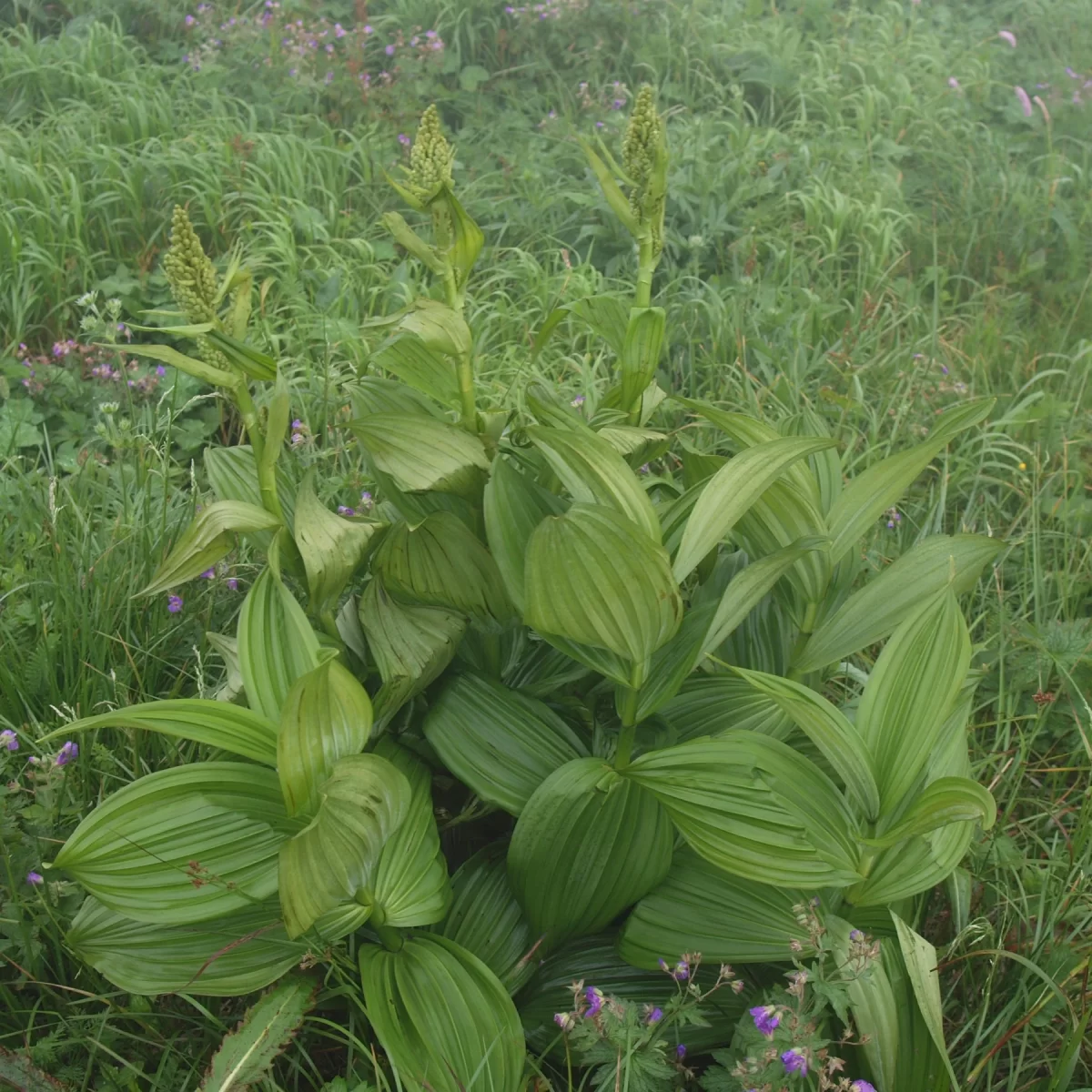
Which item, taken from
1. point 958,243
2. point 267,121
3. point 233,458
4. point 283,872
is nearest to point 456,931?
point 283,872

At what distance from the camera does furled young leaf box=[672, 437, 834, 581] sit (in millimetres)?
1293

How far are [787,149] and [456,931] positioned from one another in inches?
140

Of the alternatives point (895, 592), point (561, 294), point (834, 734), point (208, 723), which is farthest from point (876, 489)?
point (561, 294)

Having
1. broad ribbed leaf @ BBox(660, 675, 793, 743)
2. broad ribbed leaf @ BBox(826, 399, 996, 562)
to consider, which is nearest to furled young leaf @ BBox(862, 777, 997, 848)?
broad ribbed leaf @ BBox(660, 675, 793, 743)

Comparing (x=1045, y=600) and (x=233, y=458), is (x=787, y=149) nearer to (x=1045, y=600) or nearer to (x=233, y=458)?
(x=1045, y=600)

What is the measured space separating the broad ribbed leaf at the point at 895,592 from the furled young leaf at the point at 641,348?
0.45 meters

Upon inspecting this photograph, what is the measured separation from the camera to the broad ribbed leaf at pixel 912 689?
49.7 inches

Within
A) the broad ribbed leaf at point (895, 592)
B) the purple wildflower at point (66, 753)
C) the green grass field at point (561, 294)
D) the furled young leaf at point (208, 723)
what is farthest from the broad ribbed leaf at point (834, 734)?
the purple wildflower at point (66, 753)

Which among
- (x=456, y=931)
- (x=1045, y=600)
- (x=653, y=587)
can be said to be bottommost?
(x=1045, y=600)

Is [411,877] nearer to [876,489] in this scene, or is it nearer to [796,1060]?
[796,1060]

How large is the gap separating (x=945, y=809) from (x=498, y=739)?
0.58m

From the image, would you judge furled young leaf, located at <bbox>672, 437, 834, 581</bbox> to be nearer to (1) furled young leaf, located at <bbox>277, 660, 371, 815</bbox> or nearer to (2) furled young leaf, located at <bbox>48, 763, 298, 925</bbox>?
(1) furled young leaf, located at <bbox>277, 660, 371, 815</bbox>

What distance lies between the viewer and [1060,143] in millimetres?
4945

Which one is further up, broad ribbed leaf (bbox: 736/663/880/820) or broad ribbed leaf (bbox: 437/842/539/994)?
broad ribbed leaf (bbox: 736/663/880/820)
